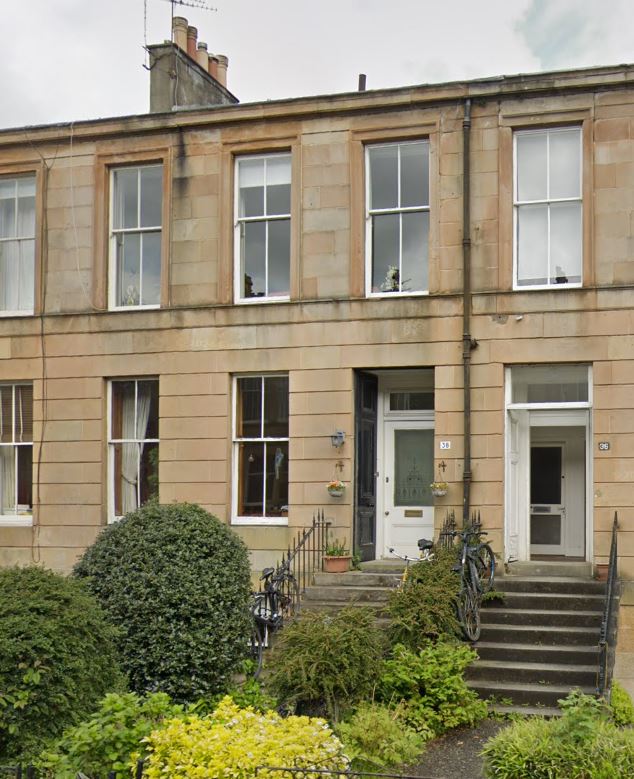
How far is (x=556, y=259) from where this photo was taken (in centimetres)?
1495

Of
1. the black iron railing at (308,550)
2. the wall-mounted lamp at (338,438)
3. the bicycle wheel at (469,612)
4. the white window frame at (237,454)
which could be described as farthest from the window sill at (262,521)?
the bicycle wheel at (469,612)

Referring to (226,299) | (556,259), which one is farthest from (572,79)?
(226,299)

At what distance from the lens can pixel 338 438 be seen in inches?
602

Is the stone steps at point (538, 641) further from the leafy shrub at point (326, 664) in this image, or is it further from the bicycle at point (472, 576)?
the leafy shrub at point (326, 664)

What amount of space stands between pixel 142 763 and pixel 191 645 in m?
3.91

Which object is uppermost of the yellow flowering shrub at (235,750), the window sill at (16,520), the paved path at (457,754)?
the window sill at (16,520)

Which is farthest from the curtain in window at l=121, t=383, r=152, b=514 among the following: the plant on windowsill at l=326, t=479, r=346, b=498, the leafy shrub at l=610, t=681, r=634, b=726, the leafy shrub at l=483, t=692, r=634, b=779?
the leafy shrub at l=483, t=692, r=634, b=779

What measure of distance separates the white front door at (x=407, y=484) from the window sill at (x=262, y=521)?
63.0 inches

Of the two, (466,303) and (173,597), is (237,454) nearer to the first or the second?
(466,303)

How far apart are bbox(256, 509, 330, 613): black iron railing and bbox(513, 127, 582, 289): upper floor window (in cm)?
446

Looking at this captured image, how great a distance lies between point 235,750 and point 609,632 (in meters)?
6.25

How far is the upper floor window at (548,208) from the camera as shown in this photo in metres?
14.9

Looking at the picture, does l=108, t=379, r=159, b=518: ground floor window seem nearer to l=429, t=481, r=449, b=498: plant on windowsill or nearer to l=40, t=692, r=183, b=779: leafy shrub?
l=429, t=481, r=449, b=498: plant on windowsill

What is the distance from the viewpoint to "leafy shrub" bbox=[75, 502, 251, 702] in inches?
421
